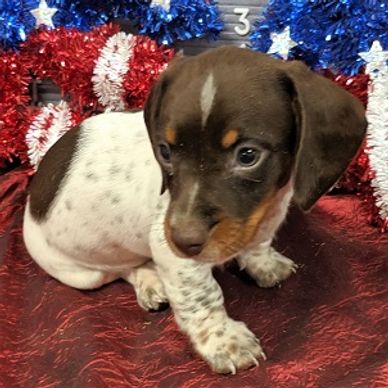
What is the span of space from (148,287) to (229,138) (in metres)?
1.05

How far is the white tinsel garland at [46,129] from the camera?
3980mm

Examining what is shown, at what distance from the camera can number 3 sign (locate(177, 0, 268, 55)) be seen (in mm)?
4109

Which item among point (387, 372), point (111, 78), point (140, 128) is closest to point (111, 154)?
point (140, 128)

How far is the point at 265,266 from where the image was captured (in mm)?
3189

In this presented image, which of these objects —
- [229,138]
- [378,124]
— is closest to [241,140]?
[229,138]

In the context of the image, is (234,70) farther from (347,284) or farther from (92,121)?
(347,284)

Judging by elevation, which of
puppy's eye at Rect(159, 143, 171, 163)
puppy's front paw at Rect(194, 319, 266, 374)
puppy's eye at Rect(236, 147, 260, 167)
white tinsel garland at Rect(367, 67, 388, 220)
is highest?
puppy's eye at Rect(236, 147, 260, 167)

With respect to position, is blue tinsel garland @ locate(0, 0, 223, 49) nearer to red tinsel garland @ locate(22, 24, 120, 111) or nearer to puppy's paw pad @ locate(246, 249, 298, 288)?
red tinsel garland @ locate(22, 24, 120, 111)

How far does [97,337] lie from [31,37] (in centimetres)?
180

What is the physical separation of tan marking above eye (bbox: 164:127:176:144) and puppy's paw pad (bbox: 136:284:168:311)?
91cm

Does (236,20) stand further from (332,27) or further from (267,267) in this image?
(267,267)

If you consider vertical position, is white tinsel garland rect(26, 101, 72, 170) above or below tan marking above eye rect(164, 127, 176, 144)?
below


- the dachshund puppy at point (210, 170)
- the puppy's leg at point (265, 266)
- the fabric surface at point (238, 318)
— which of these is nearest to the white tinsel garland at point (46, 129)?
the fabric surface at point (238, 318)

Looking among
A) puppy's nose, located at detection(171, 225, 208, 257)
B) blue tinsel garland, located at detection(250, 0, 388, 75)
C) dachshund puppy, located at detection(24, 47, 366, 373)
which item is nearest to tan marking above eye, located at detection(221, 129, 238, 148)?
dachshund puppy, located at detection(24, 47, 366, 373)
